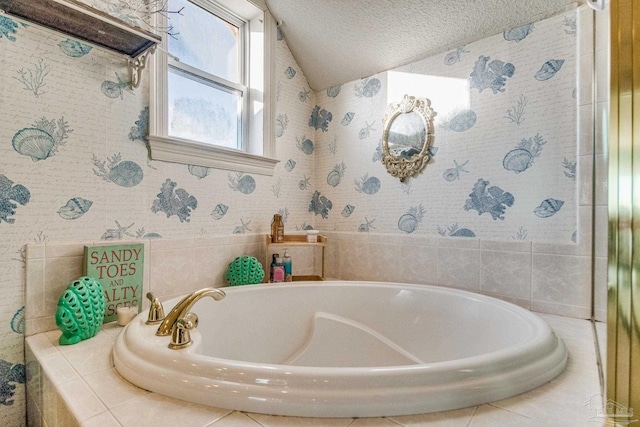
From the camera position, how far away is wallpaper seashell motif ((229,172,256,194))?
1.70 meters

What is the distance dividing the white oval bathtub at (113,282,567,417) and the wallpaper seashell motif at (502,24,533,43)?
3.82ft

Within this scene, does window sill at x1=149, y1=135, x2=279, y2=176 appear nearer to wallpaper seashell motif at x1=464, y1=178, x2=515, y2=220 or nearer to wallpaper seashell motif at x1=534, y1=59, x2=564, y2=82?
wallpaper seashell motif at x1=464, y1=178, x2=515, y2=220

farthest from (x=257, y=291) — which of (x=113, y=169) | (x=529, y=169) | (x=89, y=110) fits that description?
(x=529, y=169)

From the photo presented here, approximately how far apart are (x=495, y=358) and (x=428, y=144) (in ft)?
3.97

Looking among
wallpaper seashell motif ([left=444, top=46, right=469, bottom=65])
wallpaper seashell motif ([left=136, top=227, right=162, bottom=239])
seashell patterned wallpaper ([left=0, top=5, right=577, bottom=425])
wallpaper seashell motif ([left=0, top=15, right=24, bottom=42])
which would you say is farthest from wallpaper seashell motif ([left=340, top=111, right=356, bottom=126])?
wallpaper seashell motif ([left=0, top=15, right=24, bottom=42])

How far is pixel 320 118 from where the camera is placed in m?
2.20

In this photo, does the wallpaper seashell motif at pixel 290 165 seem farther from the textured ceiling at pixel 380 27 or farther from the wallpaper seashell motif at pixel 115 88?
the wallpaper seashell motif at pixel 115 88

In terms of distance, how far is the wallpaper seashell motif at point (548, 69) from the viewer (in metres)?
1.33

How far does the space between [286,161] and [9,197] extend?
130 centimetres

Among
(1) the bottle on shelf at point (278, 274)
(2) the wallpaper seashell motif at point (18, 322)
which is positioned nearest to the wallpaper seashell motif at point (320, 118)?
(1) the bottle on shelf at point (278, 274)

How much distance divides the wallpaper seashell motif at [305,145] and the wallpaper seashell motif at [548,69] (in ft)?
4.26

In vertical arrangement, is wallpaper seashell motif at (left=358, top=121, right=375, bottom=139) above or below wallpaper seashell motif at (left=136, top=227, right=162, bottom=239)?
above

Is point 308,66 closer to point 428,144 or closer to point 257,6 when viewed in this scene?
point 257,6

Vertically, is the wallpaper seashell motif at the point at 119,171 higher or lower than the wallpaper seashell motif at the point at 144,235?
higher
